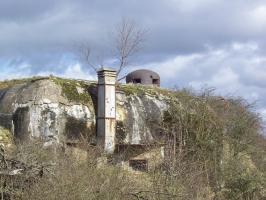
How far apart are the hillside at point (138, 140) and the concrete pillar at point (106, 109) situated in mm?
300

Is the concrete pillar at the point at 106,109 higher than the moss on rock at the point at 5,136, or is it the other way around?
the concrete pillar at the point at 106,109

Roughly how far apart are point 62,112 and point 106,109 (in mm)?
1673

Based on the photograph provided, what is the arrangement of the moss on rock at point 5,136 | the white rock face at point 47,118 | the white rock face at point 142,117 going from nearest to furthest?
1. the moss on rock at point 5,136
2. the white rock face at point 47,118
3. the white rock face at point 142,117

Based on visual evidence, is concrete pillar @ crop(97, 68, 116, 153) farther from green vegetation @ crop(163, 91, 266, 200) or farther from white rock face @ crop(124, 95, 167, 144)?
green vegetation @ crop(163, 91, 266, 200)

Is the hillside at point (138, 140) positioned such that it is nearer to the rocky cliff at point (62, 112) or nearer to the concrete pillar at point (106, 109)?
the rocky cliff at point (62, 112)

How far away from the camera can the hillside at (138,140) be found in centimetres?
1209

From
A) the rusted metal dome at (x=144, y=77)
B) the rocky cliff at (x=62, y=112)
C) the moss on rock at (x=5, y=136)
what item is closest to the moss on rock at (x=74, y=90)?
the rocky cliff at (x=62, y=112)

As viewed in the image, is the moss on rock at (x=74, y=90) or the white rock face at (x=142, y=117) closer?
the moss on rock at (x=74, y=90)

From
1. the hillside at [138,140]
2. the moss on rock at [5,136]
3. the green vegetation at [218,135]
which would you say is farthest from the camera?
the green vegetation at [218,135]

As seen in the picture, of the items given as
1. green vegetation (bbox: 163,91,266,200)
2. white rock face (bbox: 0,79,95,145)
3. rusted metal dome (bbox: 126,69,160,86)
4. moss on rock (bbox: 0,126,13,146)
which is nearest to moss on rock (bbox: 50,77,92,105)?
white rock face (bbox: 0,79,95,145)

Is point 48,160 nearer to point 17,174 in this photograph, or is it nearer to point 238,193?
point 17,174

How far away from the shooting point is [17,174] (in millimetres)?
11188

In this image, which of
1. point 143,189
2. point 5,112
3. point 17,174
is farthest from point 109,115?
point 17,174

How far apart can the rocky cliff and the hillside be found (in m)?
0.03
